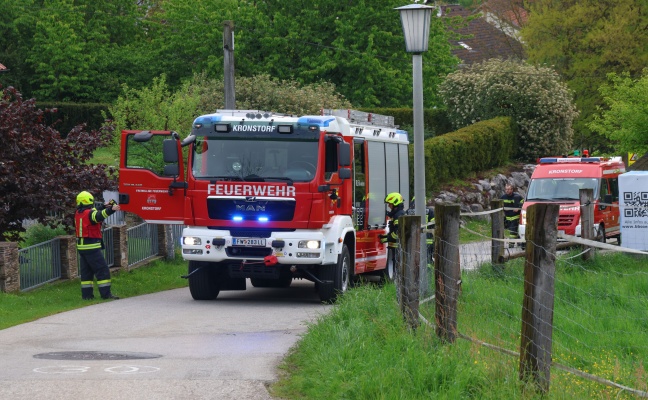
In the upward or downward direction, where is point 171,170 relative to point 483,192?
upward

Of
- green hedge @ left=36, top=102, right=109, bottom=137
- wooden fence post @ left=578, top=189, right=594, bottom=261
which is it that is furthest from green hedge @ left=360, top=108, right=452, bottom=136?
wooden fence post @ left=578, top=189, right=594, bottom=261

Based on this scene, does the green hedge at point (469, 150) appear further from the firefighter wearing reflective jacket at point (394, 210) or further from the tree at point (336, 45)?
the firefighter wearing reflective jacket at point (394, 210)

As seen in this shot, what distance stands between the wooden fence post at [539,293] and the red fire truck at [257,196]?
29.2ft

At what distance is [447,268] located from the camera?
30.4 feet

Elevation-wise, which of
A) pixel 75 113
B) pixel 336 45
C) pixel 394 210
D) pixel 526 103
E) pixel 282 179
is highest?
pixel 336 45

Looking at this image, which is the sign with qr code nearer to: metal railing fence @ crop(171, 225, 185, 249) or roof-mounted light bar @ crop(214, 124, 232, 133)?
roof-mounted light bar @ crop(214, 124, 232, 133)

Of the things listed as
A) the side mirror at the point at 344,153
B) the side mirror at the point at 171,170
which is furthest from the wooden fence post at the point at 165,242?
the side mirror at the point at 344,153

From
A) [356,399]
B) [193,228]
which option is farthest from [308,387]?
[193,228]

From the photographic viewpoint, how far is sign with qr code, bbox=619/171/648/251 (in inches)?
862

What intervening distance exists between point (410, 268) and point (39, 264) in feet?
33.3

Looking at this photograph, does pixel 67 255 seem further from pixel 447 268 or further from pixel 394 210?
pixel 447 268

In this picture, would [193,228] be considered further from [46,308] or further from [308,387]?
[308,387]

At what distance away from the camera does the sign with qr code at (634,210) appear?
21891 mm

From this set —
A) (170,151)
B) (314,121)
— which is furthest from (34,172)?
(314,121)
